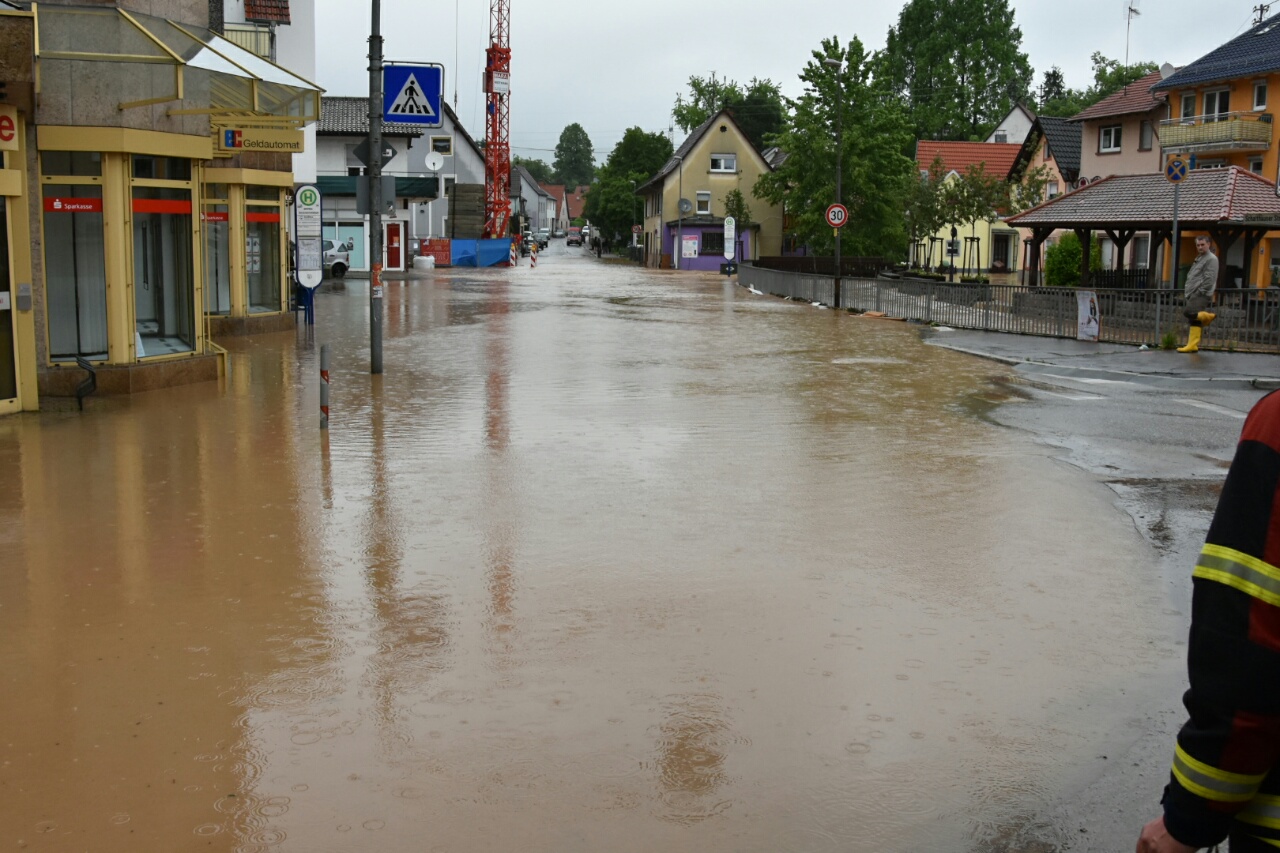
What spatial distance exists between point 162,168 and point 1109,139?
46847mm

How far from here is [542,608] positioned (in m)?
7.61

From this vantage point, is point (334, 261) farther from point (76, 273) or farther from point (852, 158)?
point (76, 273)

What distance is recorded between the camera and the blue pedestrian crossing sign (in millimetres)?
18391

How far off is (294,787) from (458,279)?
168 ft

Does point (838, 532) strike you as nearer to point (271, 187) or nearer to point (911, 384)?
point (911, 384)

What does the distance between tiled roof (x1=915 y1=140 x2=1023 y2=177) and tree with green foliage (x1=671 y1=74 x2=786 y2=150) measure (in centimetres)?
3104

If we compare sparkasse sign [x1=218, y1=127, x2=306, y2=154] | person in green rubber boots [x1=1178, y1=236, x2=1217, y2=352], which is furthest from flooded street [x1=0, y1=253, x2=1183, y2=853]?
person in green rubber boots [x1=1178, y1=236, x2=1217, y2=352]

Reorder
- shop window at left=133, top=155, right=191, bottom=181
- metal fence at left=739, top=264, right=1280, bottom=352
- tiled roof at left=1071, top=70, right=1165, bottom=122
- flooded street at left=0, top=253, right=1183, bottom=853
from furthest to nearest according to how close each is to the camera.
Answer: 1. tiled roof at left=1071, top=70, right=1165, bottom=122
2. metal fence at left=739, top=264, right=1280, bottom=352
3. shop window at left=133, top=155, right=191, bottom=181
4. flooded street at left=0, top=253, right=1183, bottom=853

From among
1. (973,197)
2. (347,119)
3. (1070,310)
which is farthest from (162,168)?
(347,119)

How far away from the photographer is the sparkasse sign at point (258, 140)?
20594mm

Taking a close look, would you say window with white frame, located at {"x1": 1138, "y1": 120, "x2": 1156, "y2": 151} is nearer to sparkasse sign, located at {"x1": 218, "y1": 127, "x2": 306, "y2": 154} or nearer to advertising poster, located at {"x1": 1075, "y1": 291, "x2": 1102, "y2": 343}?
advertising poster, located at {"x1": 1075, "y1": 291, "x2": 1102, "y2": 343}

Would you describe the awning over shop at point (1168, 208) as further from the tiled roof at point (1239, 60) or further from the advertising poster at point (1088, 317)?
the tiled roof at point (1239, 60)

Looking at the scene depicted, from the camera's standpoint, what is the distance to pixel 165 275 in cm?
1731

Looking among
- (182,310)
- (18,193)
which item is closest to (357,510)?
(18,193)
